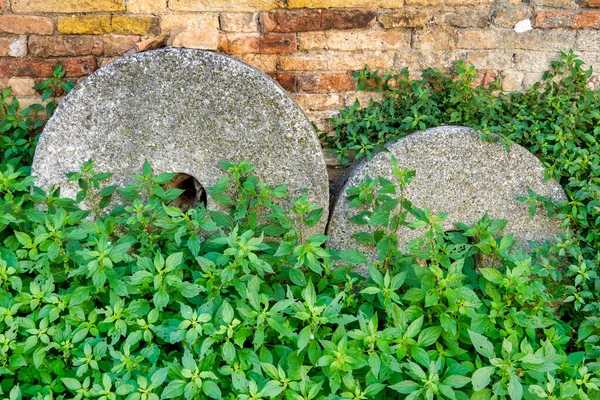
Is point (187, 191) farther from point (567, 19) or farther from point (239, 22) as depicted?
point (567, 19)

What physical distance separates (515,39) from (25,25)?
2.30 meters

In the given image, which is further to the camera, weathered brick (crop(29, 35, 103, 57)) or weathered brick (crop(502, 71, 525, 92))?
weathered brick (crop(502, 71, 525, 92))

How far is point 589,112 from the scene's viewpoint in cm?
269

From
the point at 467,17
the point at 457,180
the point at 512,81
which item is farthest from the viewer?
the point at 512,81

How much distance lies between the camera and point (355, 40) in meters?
2.69

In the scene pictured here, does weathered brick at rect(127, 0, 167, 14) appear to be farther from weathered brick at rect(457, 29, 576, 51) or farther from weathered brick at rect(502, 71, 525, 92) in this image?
weathered brick at rect(502, 71, 525, 92)

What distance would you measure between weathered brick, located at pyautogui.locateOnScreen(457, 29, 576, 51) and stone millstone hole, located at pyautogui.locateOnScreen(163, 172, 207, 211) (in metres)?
1.41

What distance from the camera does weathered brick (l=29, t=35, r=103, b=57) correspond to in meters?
2.65

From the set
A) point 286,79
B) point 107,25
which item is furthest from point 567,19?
point 107,25

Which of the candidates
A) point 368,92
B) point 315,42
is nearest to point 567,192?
point 368,92

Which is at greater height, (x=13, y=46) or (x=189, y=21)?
(x=189, y=21)

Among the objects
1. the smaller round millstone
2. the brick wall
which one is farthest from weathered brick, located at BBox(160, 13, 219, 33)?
the smaller round millstone

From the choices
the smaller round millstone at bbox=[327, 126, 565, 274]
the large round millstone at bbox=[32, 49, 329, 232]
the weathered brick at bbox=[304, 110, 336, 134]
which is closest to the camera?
the large round millstone at bbox=[32, 49, 329, 232]

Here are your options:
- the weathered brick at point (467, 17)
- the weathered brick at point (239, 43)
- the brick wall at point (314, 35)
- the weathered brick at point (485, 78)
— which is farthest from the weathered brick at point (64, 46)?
the weathered brick at point (485, 78)
